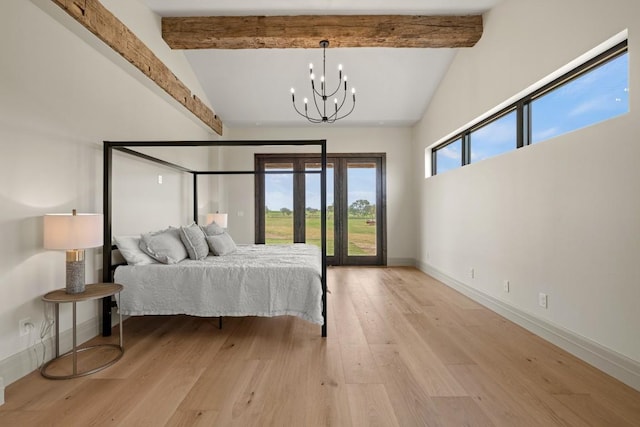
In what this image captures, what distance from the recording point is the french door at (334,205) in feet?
20.0

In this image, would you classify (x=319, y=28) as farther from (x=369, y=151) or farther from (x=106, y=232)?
(x=106, y=232)

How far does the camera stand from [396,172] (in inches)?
239

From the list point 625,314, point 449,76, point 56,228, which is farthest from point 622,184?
point 56,228

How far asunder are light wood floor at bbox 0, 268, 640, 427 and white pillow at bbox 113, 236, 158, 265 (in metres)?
0.64

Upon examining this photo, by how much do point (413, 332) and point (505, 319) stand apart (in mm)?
1061

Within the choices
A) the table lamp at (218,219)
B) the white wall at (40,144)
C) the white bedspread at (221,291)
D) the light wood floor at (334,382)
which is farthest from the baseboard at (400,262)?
the white wall at (40,144)

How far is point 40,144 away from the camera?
217 cm

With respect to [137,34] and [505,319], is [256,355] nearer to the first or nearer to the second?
[505,319]

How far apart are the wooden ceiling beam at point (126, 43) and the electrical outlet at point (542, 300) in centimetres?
422

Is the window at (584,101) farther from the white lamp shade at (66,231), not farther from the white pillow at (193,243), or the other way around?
the white lamp shade at (66,231)

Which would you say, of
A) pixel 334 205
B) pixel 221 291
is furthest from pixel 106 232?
pixel 334 205

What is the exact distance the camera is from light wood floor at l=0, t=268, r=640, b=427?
1624mm

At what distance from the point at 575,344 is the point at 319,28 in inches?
149

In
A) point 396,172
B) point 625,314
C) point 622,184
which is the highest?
point 396,172
